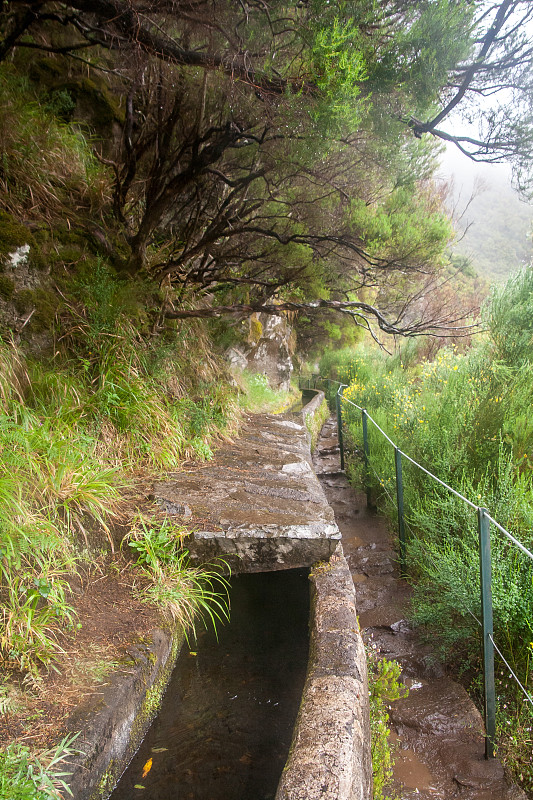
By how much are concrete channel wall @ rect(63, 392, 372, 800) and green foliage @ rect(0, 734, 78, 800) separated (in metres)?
0.07

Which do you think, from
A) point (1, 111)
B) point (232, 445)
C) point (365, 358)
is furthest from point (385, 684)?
point (365, 358)

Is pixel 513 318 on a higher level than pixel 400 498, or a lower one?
higher

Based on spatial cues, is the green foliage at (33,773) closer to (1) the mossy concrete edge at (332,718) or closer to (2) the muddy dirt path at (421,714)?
(1) the mossy concrete edge at (332,718)

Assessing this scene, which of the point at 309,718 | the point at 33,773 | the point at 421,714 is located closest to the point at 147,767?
the point at 33,773

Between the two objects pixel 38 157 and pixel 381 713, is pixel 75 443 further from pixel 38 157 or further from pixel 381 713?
pixel 38 157

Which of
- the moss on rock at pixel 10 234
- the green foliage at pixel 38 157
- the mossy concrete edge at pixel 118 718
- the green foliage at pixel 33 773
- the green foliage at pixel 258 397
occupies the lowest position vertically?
the mossy concrete edge at pixel 118 718

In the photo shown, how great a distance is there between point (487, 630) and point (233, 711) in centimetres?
137

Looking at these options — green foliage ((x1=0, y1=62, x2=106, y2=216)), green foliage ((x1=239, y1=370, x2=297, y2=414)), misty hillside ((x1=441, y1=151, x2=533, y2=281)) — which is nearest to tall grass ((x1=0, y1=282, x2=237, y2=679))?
green foliage ((x1=0, y1=62, x2=106, y2=216))

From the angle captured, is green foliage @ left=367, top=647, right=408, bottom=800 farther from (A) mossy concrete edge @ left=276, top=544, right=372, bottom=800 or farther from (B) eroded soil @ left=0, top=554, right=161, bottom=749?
(B) eroded soil @ left=0, top=554, right=161, bottom=749

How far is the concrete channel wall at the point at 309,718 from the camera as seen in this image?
172cm

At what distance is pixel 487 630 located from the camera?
2305 mm

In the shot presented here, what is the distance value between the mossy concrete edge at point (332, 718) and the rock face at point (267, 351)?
5910 mm

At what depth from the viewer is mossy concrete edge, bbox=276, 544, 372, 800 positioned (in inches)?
65.7

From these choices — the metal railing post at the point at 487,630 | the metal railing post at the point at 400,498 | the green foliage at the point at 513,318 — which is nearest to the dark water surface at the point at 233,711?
the metal railing post at the point at 487,630
